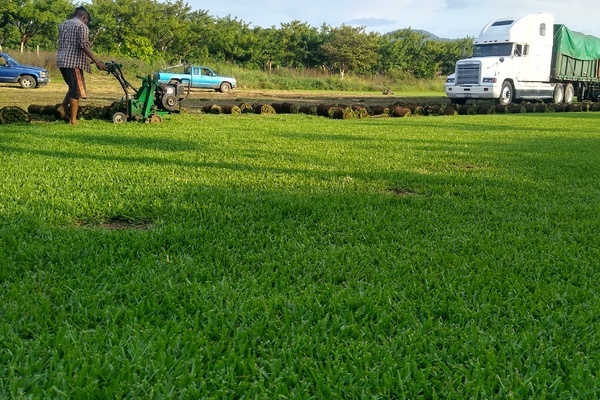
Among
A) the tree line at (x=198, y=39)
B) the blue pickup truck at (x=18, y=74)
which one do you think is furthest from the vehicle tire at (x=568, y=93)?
the blue pickup truck at (x=18, y=74)

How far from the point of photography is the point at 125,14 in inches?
1695

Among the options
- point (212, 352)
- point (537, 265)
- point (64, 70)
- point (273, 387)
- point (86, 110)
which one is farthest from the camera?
point (86, 110)

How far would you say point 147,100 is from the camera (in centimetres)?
882

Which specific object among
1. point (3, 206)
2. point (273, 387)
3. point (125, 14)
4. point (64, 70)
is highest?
point (125, 14)

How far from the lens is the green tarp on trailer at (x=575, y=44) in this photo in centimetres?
2245

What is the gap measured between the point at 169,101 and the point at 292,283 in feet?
24.6

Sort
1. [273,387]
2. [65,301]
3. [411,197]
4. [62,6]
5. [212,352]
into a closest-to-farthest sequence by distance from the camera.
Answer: [273,387] < [212,352] < [65,301] < [411,197] < [62,6]

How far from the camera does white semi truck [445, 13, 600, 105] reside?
20.6 metres

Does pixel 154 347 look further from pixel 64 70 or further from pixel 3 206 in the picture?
pixel 64 70

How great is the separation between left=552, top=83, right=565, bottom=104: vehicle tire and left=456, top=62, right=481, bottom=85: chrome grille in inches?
203

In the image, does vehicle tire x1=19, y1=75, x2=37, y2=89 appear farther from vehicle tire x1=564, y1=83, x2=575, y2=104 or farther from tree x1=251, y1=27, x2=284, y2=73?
tree x1=251, y1=27, x2=284, y2=73

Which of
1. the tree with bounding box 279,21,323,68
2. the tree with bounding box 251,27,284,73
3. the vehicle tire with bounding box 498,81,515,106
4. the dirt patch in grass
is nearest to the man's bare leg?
the dirt patch in grass

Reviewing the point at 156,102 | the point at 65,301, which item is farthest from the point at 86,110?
the point at 65,301

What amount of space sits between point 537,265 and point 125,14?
4578 cm
